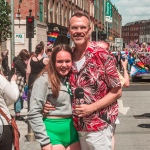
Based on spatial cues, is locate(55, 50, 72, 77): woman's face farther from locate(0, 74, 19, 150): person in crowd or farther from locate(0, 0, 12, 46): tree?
locate(0, 0, 12, 46): tree

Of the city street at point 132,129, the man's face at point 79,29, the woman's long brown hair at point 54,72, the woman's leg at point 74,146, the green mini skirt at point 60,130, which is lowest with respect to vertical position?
the city street at point 132,129

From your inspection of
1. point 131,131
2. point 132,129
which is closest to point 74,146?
point 131,131

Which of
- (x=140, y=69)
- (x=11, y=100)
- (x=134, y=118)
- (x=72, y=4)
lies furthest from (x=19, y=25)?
(x=11, y=100)

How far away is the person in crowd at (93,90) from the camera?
372cm

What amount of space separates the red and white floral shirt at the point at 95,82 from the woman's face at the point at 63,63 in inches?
4.4

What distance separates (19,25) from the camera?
33.8 meters

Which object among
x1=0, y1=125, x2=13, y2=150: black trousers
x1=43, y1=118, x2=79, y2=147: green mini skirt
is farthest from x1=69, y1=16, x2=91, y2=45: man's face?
x1=0, y1=125, x2=13, y2=150: black trousers

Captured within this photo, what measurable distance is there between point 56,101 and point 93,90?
1.07 feet

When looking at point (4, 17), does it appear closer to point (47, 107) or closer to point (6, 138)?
point (6, 138)

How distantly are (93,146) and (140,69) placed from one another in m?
21.5

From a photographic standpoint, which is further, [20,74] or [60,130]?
[20,74]

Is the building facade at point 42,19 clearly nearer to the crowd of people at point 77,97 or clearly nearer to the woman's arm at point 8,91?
the woman's arm at point 8,91

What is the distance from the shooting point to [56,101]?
3.82m

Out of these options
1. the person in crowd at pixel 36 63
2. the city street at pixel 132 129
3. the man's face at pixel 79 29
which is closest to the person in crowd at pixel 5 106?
the man's face at pixel 79 29
